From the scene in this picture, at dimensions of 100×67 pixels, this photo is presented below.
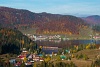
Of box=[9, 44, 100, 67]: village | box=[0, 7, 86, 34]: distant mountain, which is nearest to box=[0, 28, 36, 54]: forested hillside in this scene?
box=[9, 44, 100, 67]: village

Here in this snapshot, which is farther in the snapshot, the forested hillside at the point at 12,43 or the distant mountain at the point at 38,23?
the distant mountain at the point at 38,23

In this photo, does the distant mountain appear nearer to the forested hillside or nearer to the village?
the forested hillside

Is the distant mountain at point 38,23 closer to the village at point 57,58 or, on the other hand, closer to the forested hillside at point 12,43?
the forested hillside at point 12,43

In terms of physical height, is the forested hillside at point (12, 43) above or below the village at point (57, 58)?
above

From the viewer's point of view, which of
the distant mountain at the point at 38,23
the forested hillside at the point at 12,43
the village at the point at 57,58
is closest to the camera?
the village at the point at 57,58

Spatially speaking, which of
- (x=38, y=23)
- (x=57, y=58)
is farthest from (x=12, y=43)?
(x=38, y=23)

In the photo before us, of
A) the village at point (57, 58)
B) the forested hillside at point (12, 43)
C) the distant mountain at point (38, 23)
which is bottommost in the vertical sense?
the village at point (57, 58)

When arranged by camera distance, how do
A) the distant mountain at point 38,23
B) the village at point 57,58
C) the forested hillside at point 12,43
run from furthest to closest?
the distant mountain at point 38,23 < the forested hillside at point 12,43 < the village at point 57,58

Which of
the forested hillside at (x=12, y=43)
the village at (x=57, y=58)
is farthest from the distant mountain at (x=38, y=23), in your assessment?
the village at (x=57, y=58)

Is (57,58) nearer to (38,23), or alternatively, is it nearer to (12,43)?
(12,43)
